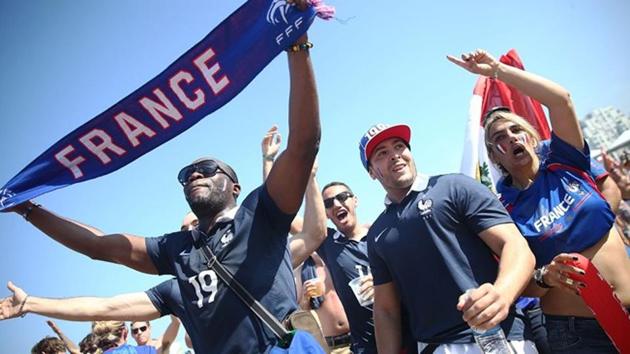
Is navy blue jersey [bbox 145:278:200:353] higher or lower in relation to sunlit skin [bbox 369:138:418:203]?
lower

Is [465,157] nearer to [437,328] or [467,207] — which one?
[467,207]

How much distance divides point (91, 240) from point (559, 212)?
3.06 m

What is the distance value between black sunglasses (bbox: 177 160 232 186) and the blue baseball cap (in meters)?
1.01

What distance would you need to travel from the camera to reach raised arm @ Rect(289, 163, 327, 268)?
388cm

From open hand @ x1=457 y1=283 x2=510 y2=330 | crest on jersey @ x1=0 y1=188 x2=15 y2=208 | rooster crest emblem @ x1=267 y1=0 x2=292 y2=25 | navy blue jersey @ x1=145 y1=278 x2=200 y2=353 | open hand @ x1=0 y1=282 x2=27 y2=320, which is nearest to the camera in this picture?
open hand @ x1=457 y1=283 x2=510 y2=330

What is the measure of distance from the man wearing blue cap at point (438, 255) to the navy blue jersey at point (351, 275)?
1199 mm

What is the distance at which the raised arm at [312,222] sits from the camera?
388 centimetres

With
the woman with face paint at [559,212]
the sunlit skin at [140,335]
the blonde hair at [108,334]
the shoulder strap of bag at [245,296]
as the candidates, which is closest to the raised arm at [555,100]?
the woman with face paint at [559,212]

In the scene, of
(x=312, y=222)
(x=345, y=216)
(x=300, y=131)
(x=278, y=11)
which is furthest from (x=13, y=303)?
(x=345, y=216)

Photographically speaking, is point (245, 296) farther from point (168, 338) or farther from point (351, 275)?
point (168, 338)

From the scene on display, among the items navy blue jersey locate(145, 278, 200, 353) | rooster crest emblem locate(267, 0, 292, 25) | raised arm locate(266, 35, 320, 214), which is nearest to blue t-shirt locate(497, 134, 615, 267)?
raised arm locate(266, 35, 320, 214)

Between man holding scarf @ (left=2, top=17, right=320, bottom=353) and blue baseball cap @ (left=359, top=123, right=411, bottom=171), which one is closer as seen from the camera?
man holding scarf @ (left=2, top=17, right=320, bottom=353)

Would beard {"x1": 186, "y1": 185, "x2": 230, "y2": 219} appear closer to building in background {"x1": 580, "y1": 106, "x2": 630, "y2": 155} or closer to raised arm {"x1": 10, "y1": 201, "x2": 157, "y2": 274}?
raised arm {"x1": 10, "y1": 201, "x2": 157, "y2": 274}

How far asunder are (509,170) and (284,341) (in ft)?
6.11
